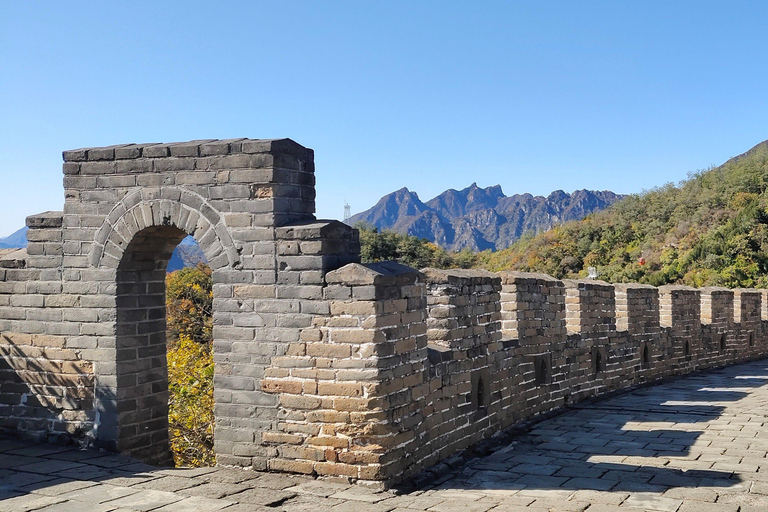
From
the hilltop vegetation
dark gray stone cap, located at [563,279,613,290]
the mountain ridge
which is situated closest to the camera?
dark gray stone cap, located at [563,279,613,290]

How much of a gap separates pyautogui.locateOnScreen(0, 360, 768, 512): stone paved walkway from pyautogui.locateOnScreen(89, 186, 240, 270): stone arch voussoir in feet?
4.92

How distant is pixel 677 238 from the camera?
2897 centimetres

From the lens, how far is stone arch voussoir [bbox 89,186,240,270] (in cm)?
527

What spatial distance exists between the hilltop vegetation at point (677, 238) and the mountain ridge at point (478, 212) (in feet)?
197

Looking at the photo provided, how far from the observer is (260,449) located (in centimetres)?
514

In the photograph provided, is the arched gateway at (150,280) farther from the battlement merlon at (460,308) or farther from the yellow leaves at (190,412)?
the yellow leaves at (190,412)

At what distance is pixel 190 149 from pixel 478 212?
366ft

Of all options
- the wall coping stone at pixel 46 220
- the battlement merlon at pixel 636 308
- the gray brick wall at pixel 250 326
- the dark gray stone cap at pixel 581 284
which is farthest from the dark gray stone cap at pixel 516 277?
the wall coping stone at pixel 46 220

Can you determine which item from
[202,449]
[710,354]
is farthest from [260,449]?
[710,354]

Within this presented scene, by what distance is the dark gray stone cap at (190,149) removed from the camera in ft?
16.9

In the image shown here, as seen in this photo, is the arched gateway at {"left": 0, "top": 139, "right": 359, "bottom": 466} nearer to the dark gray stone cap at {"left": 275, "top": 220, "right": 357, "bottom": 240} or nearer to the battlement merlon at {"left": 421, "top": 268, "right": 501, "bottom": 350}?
the dark gray stone cap at {"left": 275, "top": 220, "right": 357, "bottom": 240}

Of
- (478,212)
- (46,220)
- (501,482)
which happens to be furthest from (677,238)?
(478,212)

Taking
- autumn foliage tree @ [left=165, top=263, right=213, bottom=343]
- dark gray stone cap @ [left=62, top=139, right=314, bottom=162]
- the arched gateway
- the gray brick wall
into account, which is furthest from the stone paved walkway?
autumn foliage tree @ [left=165, top=263, right=213, bottom=343]

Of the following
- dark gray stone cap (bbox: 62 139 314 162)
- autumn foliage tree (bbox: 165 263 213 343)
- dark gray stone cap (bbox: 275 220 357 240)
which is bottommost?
autumn foliage tree (bbox: 165 263 213 343)
